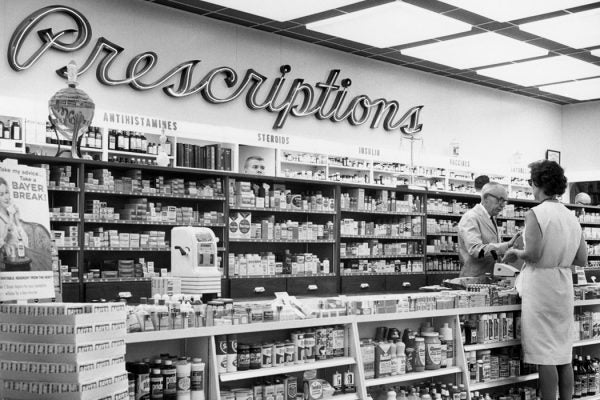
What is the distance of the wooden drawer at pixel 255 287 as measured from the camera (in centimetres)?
805

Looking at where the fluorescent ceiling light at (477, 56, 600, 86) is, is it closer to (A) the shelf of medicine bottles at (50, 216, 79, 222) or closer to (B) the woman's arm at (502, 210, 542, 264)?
(B) the woman's arm at (502, 210, 542, 264)

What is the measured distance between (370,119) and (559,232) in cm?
755

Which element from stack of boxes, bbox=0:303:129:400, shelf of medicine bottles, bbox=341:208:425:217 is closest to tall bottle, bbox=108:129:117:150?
shelf of medicine bottles, bbox=341:208:425:217

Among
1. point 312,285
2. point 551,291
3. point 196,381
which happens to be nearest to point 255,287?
point 312,285

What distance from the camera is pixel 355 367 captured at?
447 centimetres

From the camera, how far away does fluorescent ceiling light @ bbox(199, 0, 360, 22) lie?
29.9 feet

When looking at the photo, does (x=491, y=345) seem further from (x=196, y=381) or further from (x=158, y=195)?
(x=158, y=195)

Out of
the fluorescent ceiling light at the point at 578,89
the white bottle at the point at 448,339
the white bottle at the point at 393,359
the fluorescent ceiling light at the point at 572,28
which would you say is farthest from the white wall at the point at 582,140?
the white bottle at the point at 393,359

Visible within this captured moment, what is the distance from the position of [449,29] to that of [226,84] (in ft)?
9.98

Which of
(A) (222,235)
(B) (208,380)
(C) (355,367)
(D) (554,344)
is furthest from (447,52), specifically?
(B) (208,380)

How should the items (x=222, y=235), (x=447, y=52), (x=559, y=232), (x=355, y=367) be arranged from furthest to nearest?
(x=447, y=52)
(x=222, y=235)
(x=559, y=232)
(x=355, y=367)

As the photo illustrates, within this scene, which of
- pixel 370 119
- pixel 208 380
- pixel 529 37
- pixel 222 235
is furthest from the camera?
pixel 370 119

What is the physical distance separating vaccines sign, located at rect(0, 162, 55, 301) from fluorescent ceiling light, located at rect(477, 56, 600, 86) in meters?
9.99

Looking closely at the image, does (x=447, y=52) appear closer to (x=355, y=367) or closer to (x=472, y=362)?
(x=472, y=362)
